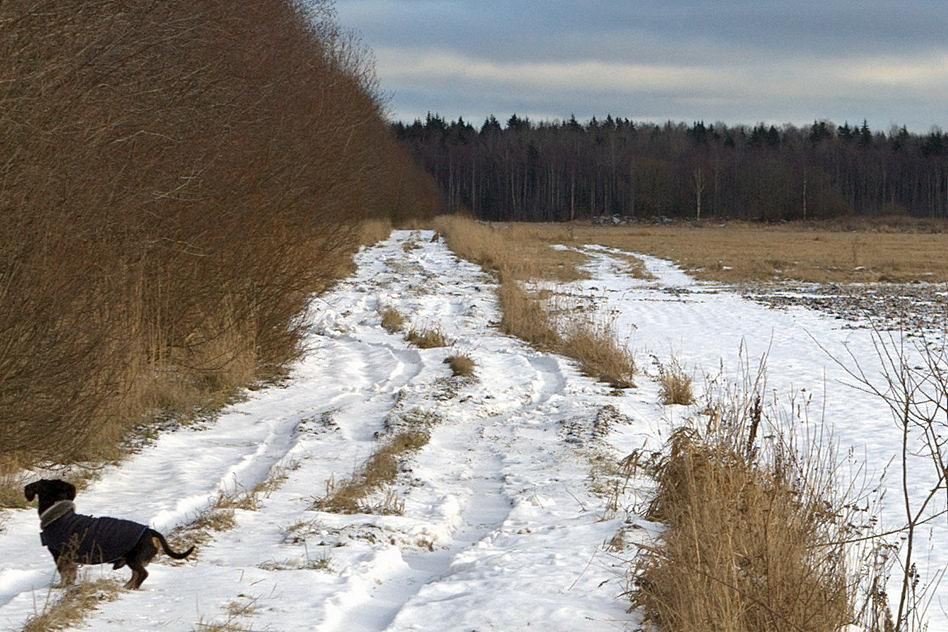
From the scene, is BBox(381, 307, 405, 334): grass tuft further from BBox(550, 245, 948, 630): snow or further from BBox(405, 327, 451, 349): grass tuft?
BBox(550, 245, 948, 630): snow

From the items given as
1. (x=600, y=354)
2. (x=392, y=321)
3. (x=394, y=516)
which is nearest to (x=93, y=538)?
(x=394, y=516)

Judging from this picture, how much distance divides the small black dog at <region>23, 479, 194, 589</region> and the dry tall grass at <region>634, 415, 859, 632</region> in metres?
2.39

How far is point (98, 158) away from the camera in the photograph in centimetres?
702

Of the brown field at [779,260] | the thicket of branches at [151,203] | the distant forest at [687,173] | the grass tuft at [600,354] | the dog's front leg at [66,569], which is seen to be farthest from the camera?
the distant forest at [687,173]

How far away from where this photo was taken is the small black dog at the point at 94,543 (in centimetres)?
467

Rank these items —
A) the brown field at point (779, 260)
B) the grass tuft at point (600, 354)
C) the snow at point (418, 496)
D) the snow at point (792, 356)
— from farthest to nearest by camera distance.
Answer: the brown field at point (779, 260)
the grass tuft at point (600, 354)
the snow at point (792, 356)
the snow at point (418, 496)

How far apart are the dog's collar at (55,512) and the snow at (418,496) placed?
30 centimetres

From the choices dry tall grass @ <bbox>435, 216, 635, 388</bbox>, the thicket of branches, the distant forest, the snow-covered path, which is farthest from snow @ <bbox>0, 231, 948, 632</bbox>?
the distant forest

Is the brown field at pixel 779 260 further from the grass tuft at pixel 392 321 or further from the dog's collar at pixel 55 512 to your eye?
the dog's collar at pixel 55 512

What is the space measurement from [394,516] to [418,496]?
2.18 ft

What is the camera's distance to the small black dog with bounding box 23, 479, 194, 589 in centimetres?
467

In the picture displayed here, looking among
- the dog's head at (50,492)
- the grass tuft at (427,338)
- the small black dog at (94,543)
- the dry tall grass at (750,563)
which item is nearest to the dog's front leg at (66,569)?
the small black dog at (94,543)

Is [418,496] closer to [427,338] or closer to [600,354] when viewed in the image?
[600,354]

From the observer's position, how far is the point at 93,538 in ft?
15.4
